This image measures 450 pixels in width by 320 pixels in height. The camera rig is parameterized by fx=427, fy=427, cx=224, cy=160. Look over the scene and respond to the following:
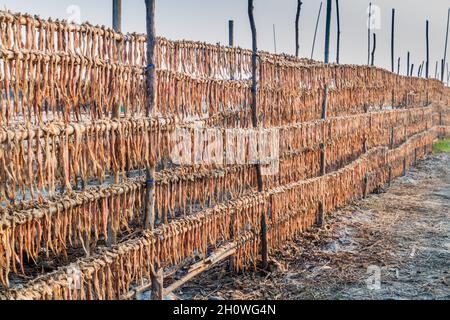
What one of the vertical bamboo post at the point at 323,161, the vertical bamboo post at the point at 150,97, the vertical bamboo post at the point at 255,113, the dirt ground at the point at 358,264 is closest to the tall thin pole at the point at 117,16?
the vertical bamboo post at the point at 150,97

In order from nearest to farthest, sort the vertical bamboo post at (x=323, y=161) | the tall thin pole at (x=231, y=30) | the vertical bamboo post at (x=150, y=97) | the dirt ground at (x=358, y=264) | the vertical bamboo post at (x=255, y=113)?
the vertical bamboo post at (x=150, y=97) < the dirt ground at (x=358, y=264) < the vertical bamboo post at (x=255, y=113) < the vertical bamboo post at (x=323, y=161) < the tall thin pole at (x=231, y=30)

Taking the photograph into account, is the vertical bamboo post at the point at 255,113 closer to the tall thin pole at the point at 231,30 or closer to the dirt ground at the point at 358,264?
the dirt ground at the point at 358,264

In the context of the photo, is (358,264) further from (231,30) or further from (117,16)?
(231,30)

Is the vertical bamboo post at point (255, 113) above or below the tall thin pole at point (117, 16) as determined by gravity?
below

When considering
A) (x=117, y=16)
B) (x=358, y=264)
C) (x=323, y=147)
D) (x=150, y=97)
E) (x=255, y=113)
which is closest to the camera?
(x=150, y=97)

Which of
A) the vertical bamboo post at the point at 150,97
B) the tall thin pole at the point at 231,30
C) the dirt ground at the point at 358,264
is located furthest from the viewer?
the tall thin pole at the point at 231,30

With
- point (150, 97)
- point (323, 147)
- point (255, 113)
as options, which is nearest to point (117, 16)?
point (150, 97)

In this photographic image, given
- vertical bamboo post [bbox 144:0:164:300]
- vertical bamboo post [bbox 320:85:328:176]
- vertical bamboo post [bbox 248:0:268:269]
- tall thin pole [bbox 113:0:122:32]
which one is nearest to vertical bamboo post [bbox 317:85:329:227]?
vertical bamboo post [bbox 320:85:328:176]

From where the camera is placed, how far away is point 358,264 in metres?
5.39

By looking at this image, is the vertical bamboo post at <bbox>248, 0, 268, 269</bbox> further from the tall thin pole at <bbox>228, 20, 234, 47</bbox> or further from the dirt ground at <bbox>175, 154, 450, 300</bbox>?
the tall thin pole at <bbox>228, 20, 234, 47</bbox>

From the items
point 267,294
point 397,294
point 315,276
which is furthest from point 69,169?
point 397,294

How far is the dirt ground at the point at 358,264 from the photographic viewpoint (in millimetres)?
4617

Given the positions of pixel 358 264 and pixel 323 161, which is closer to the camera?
pixel 358 264

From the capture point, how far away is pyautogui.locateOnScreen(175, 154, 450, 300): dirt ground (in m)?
4.62
